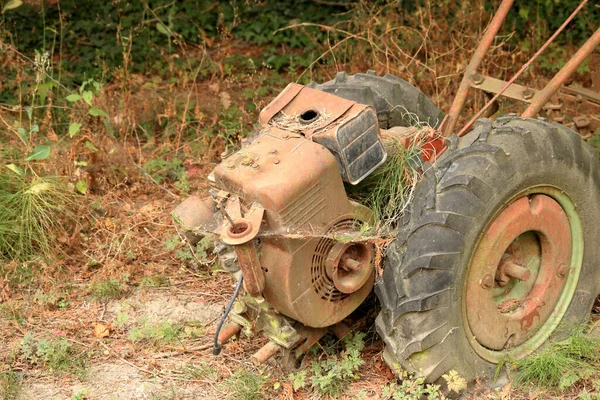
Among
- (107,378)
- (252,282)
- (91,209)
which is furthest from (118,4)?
(252,282)

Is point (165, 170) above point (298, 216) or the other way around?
Result: the other way around

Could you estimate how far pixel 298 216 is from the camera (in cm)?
411

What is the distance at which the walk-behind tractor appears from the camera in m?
4.14

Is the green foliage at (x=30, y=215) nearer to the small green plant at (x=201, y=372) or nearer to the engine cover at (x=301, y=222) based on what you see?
the small green plant at (x=201, y=372)

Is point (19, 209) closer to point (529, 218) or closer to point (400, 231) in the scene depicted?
point (400, 231)

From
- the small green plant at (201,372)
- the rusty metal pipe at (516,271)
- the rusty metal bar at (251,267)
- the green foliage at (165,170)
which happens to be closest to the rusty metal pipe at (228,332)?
the small green plant at (201,372)

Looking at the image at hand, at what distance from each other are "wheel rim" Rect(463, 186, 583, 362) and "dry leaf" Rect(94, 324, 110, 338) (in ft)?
6.84

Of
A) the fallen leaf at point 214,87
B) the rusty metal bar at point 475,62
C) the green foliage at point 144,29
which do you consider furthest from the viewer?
the green foliage at point 144,29

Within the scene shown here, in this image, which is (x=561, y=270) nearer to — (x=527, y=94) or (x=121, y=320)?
(x=527, y=94)

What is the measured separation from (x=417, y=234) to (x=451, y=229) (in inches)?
6.1

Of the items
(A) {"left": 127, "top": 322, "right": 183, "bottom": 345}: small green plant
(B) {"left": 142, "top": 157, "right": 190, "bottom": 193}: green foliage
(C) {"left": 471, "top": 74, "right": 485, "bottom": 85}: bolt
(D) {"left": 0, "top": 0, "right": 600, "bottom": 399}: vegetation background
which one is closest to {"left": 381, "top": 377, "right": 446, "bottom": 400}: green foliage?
(D) {"left": 0, "top": 0, "right": 600, "bottom": 399}: vegetation background

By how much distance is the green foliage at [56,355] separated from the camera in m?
4.94

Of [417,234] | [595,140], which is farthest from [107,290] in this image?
[595,140]

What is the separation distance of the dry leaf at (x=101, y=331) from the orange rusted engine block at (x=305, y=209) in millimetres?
1217
